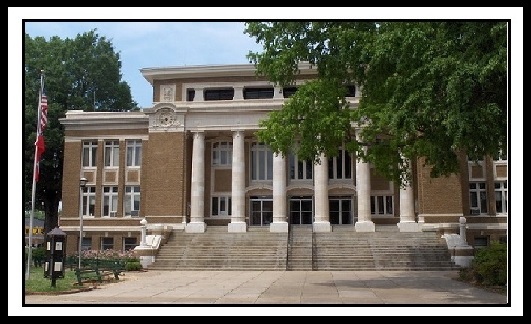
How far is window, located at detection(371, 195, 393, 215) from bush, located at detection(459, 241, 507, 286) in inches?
761

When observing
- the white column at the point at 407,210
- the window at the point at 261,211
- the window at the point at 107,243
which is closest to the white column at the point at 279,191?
the window at the point at 261,211

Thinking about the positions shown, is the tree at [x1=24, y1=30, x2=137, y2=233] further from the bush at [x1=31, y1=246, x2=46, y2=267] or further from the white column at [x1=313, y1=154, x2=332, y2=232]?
the white column at [x1=313, y1=154, x2=332, y2=232]

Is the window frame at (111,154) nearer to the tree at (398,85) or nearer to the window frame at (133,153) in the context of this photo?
the window frame at (133,153)

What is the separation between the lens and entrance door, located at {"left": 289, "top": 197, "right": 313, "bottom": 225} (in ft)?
137

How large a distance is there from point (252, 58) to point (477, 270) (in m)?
11.1

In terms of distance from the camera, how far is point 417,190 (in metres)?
39.4

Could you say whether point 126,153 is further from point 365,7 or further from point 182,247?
point 365,7

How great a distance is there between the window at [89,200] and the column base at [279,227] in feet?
45.7

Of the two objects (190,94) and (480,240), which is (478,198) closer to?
(480,240)

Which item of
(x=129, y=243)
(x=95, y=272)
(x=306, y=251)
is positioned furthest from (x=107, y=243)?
(x=95, y=272)

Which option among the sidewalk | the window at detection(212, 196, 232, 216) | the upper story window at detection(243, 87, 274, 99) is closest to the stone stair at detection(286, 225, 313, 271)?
the window at detection(212, 196, 232, 216)

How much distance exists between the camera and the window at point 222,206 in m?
42.1
